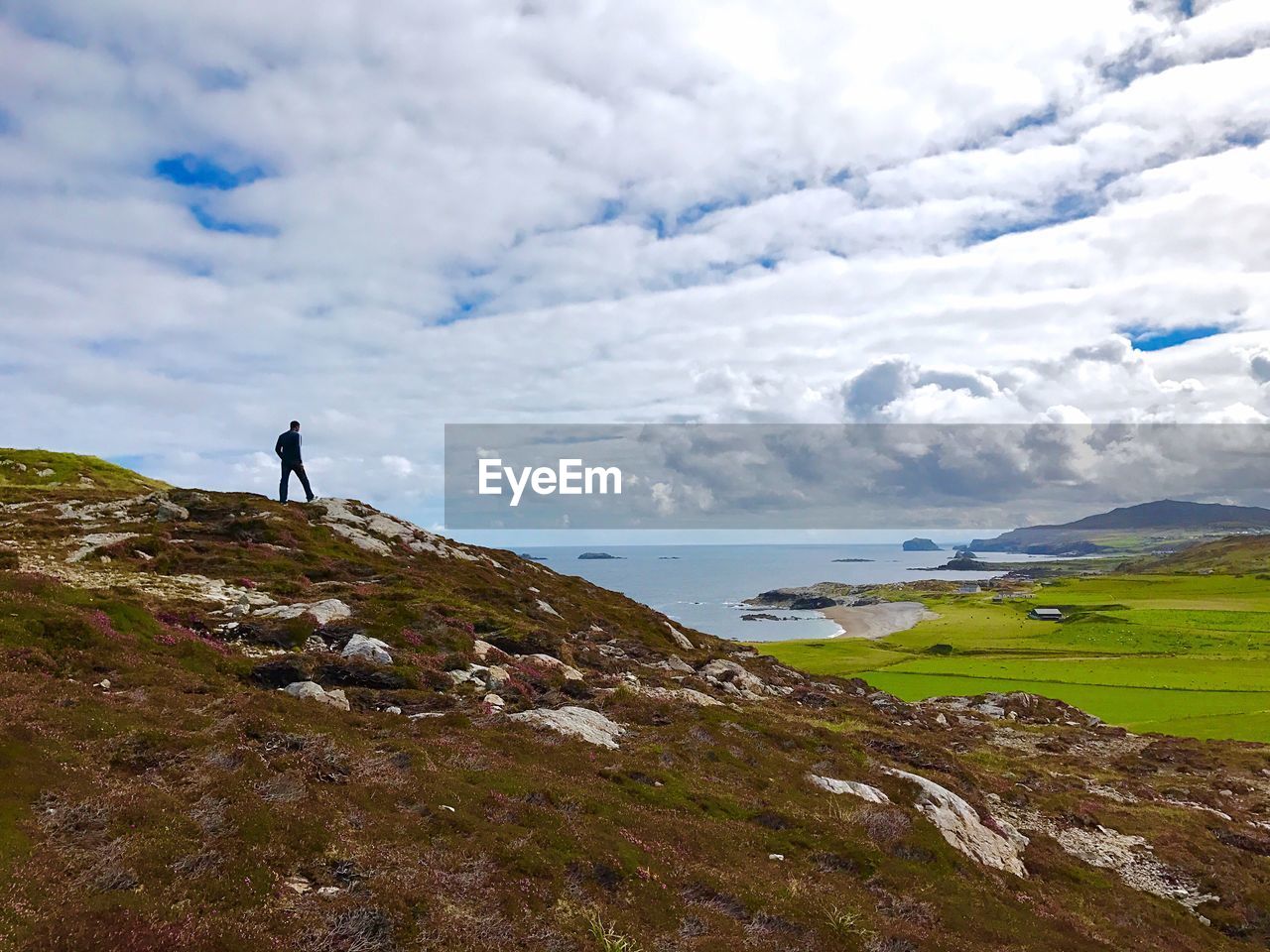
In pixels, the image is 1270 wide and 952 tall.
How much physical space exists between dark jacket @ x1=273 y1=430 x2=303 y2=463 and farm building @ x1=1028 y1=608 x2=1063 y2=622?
623 feet

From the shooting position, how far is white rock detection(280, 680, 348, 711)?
23.2 m

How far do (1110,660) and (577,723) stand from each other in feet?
407

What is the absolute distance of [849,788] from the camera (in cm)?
2753

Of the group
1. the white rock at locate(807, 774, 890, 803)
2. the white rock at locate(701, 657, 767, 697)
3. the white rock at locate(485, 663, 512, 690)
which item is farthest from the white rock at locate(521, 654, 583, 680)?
the white rock at locate(701, 657, 767, 697)

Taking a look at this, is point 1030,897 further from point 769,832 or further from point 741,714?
point 741,714

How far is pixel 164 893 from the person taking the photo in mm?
10492

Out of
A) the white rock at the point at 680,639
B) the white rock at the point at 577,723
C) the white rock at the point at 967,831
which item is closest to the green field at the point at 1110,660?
the white rock at the point at 680,639

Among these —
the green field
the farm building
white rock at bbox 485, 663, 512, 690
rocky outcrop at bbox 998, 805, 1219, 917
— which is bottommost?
the farm building

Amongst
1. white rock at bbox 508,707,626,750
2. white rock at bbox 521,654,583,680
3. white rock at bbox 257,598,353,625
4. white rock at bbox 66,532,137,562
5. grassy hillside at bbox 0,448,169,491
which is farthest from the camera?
grassy hillside at bbox 0,448,169,491

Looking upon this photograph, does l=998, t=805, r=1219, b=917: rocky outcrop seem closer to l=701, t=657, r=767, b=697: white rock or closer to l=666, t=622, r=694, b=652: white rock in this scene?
l=701, t=657, r=767, b=697: white rock

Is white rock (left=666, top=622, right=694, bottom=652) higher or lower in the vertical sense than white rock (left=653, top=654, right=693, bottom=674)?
lower

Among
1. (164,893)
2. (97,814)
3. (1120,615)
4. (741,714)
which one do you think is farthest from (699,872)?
(1120,615)

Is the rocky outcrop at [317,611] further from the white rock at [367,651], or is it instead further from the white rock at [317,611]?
the white rock at [367,651]

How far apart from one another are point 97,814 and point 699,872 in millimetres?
12565
